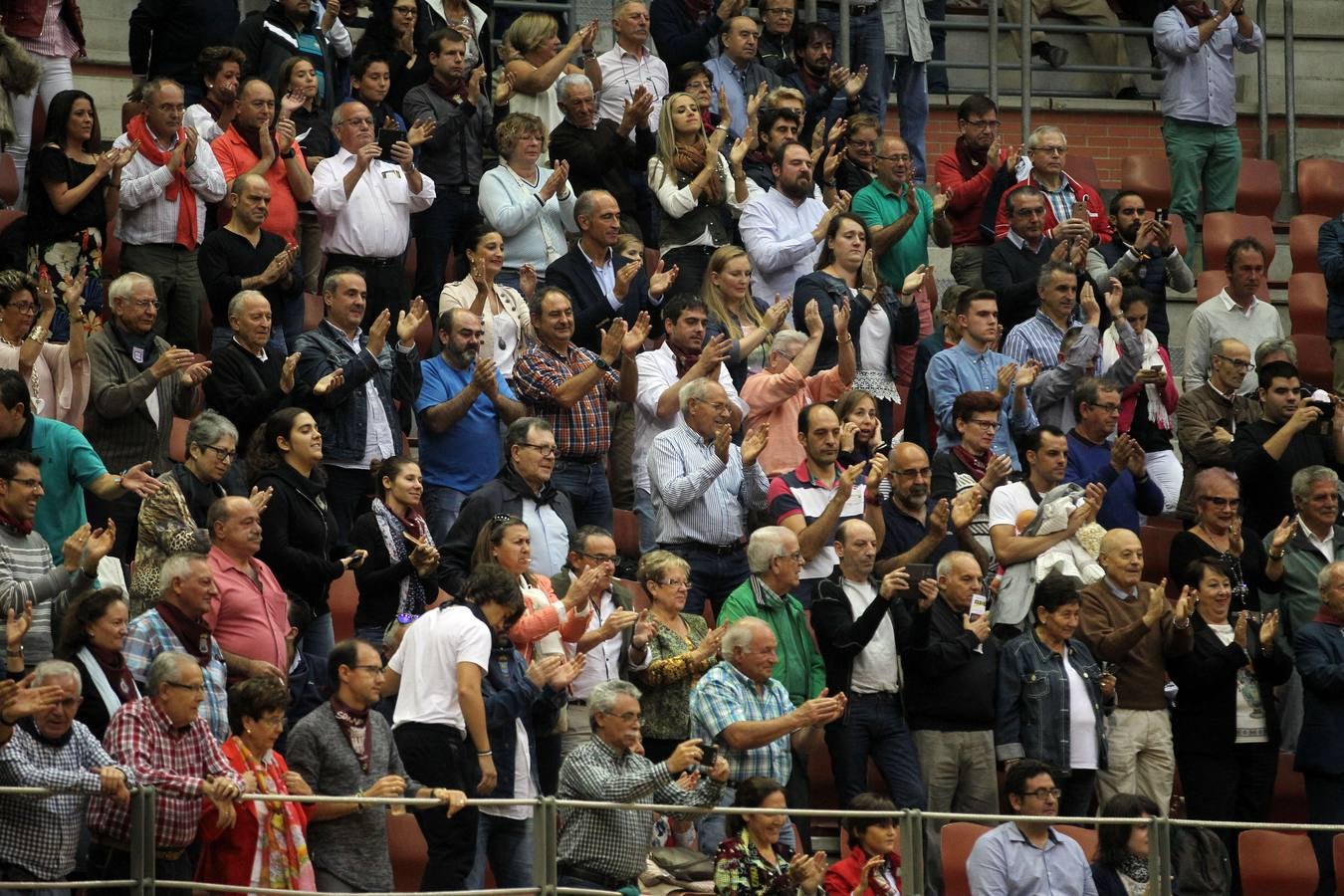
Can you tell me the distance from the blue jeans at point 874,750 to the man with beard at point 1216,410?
2.72 metres

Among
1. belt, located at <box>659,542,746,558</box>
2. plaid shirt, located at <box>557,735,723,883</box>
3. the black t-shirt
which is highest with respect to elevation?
the black t-shirt

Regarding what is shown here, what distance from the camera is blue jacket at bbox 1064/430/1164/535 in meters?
11.5

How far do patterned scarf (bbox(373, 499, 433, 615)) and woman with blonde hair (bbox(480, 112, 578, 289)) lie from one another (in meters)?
2.71

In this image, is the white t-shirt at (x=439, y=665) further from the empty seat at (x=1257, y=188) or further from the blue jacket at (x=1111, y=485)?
the empty seat at (x=1257, y=188)

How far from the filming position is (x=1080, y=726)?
396 inches

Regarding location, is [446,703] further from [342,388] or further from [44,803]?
[342,388]

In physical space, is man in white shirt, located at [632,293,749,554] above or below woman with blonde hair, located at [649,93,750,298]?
below

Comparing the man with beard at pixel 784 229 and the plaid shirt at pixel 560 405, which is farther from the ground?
the man with beard at pixel 784 229

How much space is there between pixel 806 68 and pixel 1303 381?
3165mm

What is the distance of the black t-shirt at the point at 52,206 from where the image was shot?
444 inches

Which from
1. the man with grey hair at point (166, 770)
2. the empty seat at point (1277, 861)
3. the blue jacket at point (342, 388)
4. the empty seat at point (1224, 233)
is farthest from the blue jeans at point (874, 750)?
the empty seat at point (1224, 233)

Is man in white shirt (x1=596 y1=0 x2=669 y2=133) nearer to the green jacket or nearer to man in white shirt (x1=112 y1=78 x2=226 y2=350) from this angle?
man in white shirt (x1=112 y1=78 x2=226 y2=350)

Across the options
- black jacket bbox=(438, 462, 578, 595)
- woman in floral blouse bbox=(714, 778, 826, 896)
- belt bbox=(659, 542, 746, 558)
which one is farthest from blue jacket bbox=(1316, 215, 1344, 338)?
woman in floral blouse bbox=(714, 778, 826, 896)

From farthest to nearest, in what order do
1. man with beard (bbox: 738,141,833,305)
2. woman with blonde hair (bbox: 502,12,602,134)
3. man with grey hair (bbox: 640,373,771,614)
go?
woman with blonde hair (bbox: 502,12,602,134) < man with beard (bbox: 738,141,833,305) < man with grey hair (bbox: 640,373,771,614)
